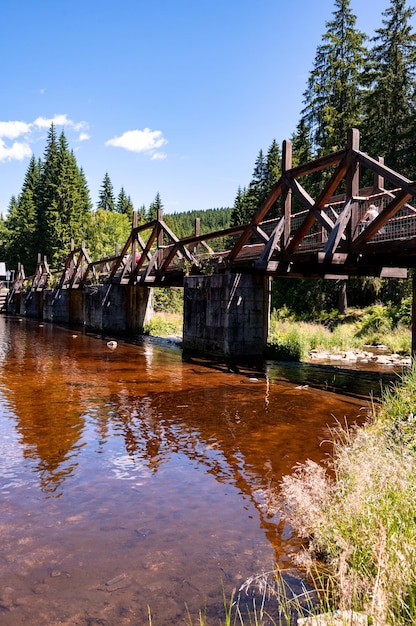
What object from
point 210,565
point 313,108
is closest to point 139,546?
point 210,565

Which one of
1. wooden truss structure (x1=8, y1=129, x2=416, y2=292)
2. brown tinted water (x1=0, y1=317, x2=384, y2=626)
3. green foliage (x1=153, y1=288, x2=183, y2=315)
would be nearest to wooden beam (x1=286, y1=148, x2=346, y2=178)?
wooden truss structure (x1=8, y1=129, x2=416, y2=292)

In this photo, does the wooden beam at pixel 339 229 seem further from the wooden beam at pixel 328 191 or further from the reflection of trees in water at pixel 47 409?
the reflection of trees in water at pixel 47 409

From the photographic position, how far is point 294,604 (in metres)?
2.90

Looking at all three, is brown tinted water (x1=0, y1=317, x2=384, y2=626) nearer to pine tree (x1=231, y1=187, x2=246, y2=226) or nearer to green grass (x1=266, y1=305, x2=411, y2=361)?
green grass (x1=266, y1=305, x2=411, y2=361)

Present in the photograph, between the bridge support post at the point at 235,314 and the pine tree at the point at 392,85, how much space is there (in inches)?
750

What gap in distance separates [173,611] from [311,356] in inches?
525

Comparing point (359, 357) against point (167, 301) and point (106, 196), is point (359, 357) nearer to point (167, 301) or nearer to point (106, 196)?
point (167, 301)

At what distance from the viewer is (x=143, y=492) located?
15.6ft

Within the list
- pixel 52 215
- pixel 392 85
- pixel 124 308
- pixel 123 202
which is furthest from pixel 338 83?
pixel 123 202

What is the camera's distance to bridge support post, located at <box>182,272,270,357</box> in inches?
562

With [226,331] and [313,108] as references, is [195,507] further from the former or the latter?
[313,108]

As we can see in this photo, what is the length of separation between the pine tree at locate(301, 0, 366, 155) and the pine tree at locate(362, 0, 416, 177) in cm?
124

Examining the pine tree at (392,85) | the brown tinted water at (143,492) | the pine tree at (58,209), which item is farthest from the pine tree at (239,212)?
the brown tinted water at (143,492)

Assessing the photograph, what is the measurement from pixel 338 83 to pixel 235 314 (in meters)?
24.5
